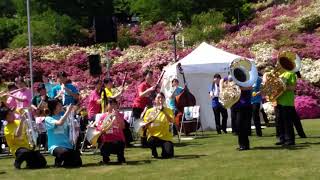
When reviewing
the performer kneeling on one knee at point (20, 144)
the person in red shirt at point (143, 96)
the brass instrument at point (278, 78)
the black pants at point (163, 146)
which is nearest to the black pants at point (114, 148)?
the black pants at point (163, 146)

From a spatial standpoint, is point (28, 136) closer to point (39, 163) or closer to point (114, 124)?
point (39, 163)

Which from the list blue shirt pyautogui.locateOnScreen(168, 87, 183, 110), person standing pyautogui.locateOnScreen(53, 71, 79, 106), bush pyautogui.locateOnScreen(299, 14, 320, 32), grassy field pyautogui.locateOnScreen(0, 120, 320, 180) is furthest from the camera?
bush pyautogui.locateOnScreen(299, 14, 320, 32)

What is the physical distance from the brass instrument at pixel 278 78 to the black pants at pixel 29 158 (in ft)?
15.4

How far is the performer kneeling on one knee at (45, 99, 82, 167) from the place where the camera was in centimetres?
1180

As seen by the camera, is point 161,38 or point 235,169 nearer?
point 235,169

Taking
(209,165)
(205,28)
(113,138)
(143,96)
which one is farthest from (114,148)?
(205,28)

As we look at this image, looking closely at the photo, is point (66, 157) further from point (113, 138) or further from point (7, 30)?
point (7, 30)

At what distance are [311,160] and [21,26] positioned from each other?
39255mm

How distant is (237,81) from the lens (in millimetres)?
13312

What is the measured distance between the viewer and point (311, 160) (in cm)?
1100

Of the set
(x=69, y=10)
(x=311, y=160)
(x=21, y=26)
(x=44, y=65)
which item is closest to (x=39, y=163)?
(x=311, y=160)

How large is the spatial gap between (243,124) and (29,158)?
4.15 metres

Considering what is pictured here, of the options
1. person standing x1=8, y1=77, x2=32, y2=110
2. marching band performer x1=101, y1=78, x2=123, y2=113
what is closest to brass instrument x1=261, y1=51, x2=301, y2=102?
marching band performer x1=101, y1=78, x2=123, y2=113

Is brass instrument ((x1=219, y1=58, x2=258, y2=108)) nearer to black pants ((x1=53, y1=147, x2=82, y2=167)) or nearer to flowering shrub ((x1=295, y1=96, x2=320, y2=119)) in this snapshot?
black pants ((x1=53, y1=147, x2=82, y2=167))
